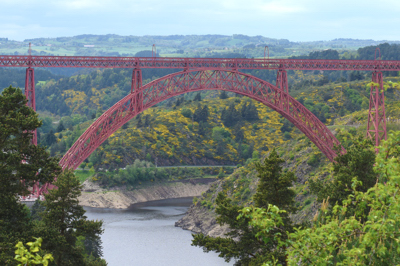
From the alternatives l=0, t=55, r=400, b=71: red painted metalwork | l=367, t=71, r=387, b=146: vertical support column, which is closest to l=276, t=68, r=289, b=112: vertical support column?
l=0, t=55, r=400, b=71: red painted metalwork

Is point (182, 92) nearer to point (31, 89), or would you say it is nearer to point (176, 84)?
point (176, 84)

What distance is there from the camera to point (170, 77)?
54031 millimetres

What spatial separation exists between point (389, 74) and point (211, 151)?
137 feet

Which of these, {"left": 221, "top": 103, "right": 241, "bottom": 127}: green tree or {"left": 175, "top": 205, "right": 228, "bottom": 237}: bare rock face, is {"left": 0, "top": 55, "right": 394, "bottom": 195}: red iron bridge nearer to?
{"left": 175, "top": 205, "right": 228, "bottom": 237}: bare rock face

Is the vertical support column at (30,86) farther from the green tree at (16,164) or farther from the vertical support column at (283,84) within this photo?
the vertical support column at (283,84)

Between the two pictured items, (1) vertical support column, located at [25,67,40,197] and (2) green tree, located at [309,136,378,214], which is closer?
(2) green tree, located at [309,136,378,214]

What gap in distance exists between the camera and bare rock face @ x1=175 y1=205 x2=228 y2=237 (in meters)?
75.7

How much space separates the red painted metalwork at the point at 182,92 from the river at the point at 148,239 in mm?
15460

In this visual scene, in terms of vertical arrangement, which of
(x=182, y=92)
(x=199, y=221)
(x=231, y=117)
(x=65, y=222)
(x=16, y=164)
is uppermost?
(x=182, y=92)

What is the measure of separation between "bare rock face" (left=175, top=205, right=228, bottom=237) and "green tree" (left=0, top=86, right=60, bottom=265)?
147 feet

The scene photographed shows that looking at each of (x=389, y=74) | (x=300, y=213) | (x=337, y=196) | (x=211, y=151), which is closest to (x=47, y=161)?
(x=337, y=196)

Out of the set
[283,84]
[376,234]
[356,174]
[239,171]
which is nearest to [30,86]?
[283,84]

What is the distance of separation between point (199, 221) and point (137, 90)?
30702 mm

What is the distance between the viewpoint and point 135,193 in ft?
336
